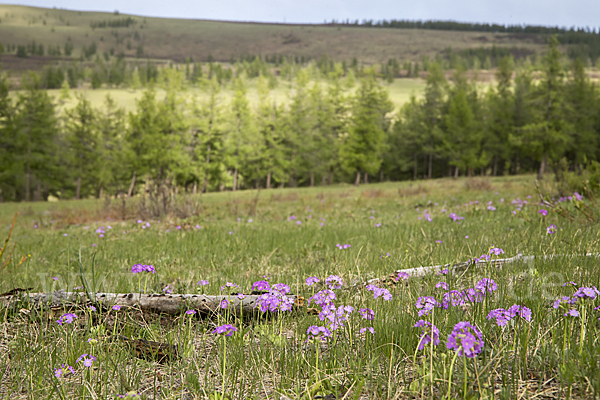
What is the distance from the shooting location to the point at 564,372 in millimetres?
1565

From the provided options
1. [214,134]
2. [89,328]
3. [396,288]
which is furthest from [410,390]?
[214,134]

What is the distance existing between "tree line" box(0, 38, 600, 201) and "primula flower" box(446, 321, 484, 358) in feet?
108

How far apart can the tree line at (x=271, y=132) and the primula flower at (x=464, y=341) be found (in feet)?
108

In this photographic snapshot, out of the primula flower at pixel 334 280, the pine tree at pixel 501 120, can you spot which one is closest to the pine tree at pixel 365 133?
the pine tree at pixel 501 120

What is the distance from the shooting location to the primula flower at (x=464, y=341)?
132cm

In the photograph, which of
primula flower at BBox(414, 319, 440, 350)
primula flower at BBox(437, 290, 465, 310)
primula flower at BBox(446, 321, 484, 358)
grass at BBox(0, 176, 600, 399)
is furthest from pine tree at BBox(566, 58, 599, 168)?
primula flower at BBox(446, 321, 484, 358)

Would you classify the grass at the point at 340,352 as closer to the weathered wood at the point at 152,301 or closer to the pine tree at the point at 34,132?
the weathered wood at the point at 152,301

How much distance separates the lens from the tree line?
109ft

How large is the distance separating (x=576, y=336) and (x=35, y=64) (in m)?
196

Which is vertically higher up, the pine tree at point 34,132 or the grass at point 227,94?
the grass at point 227,94

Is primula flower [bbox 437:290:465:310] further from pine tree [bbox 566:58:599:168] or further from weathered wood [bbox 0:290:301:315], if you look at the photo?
pine tree [bbox 566:58:599:168]

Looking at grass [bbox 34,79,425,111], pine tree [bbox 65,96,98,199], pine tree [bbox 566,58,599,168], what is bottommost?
pine tree [bbox 65,96,98,199]

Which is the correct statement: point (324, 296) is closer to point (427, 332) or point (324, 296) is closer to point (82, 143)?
point (427, 332)

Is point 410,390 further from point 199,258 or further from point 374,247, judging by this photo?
point 199,258
